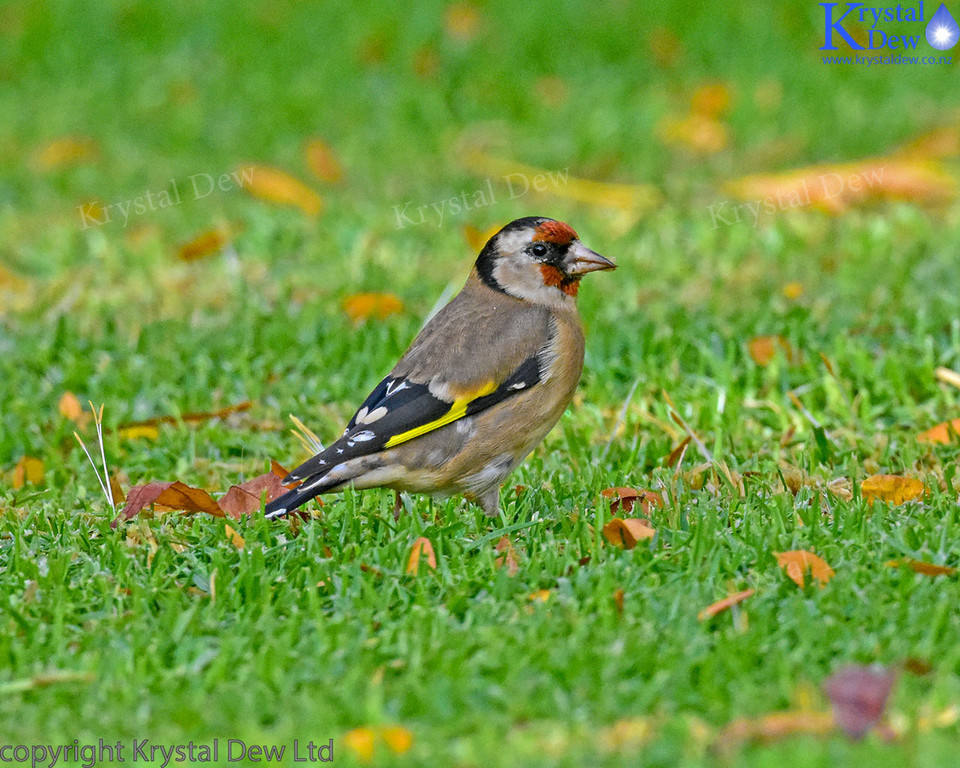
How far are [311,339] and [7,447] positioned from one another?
157 centimetres

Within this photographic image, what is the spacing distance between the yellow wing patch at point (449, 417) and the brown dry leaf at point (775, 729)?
171cm

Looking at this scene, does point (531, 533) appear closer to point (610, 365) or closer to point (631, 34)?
point (610, 365)

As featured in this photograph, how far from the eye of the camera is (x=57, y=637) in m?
3.98

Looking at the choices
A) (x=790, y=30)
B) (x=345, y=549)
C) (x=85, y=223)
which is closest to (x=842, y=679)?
(x=345, y=549)

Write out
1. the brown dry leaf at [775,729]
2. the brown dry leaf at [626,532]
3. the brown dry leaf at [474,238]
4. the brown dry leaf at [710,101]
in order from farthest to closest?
1. the brown dry leaf at [710,101]
2. the brown dry leaf at [474,238]
3. the brown dry leaf at [626,532]
4. the brown dry leaf at [775,729]

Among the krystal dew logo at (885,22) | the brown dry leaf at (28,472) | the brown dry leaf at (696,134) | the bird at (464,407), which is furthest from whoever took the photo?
the krystal dew logo at (885,22)

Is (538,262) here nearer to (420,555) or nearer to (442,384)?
(442,384)

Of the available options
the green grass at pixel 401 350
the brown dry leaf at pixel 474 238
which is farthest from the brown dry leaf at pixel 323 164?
the brown dry leaf at pixel 474 238

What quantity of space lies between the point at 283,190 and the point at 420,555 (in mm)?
5369

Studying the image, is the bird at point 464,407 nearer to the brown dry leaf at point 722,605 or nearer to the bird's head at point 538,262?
the bird's head at point 538,262

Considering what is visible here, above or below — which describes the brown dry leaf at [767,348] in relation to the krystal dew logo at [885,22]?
below

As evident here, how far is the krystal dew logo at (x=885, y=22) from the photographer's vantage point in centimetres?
1117

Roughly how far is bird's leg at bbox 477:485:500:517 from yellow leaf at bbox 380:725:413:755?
60.6 inches

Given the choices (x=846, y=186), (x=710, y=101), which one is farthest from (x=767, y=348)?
(x=710, y=101)
